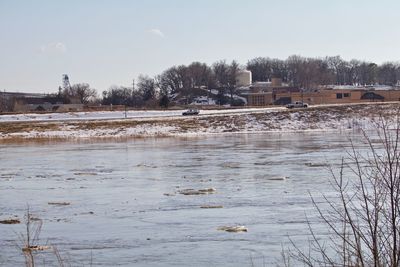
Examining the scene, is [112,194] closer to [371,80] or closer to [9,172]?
[9,172]

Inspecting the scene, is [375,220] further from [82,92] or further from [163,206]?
[82,92]

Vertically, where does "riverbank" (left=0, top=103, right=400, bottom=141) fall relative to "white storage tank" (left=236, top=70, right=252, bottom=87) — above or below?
below

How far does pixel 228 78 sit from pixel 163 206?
139 m

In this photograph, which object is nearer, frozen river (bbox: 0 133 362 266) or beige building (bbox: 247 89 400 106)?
frozen river (bbox: 0 133 362 266)

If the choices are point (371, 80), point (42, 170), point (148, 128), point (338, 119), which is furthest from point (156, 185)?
point (371, 80)

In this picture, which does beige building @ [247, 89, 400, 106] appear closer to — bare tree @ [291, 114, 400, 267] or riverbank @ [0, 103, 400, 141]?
riverbank @ [0, 103, 400, 141]

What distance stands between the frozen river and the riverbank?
29.5 m

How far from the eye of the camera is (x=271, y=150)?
34594 mm

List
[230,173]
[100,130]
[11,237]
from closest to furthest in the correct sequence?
[11,237] → [230,173] → [100,130]

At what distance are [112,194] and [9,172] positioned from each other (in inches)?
332

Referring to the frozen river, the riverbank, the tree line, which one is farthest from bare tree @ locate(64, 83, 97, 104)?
the frozen river

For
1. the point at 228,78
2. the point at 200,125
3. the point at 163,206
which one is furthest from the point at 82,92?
the point at 163,206

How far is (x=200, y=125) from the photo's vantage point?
6450cm

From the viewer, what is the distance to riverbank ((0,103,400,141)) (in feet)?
196
